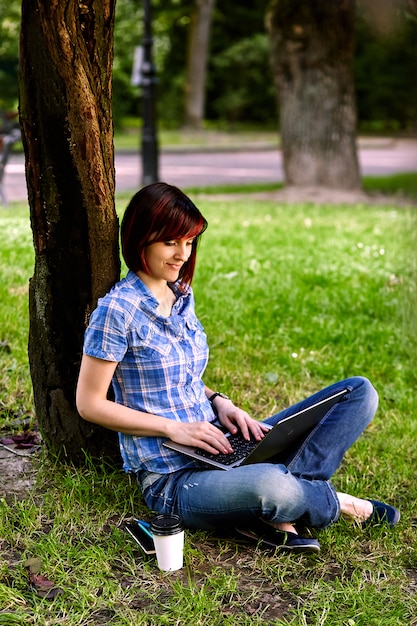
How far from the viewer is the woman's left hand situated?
8.77ft

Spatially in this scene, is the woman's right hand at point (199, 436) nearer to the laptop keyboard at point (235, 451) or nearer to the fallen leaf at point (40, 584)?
the laptop keyboard at point (235, 451)

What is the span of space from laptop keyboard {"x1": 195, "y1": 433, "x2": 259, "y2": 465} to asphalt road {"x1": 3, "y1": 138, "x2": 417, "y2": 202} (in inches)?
257

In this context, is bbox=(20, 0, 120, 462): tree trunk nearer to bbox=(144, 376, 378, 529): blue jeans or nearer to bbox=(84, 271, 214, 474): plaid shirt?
bbox=(84, 271, 214, 474): plaid shirt

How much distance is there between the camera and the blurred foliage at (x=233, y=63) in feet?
1.79

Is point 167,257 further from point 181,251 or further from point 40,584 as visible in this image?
point 40,584

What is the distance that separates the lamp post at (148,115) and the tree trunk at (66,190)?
29.4 feet

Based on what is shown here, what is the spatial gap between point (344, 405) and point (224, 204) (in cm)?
714

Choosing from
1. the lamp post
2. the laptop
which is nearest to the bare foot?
the laptop

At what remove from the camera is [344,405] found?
2779 mm

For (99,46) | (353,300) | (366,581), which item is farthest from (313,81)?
(366,581)

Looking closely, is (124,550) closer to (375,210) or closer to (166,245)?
(166,245)

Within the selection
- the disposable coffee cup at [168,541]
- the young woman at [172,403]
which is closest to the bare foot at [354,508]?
the young woman at [172,403]

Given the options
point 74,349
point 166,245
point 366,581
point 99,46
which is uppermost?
point 99,46

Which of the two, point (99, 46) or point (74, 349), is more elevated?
point (99, 46)
